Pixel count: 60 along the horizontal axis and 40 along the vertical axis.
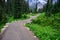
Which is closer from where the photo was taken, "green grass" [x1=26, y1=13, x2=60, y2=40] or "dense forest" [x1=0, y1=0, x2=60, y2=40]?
"green grass" [x1=26, y1=13, x2=60, y2=40]

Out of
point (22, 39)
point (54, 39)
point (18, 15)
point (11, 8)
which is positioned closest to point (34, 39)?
point (22, 39)

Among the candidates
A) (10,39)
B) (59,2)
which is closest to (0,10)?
(10,39)

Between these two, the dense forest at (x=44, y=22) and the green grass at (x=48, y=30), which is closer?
the green grass at (x=48, y=30)

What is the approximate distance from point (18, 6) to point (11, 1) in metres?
14.6

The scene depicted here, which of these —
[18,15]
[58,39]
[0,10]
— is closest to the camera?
[58,39]

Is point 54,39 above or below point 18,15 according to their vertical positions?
above

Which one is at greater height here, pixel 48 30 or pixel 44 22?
pixel 48 30

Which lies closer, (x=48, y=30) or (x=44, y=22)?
(x=48, y=30)

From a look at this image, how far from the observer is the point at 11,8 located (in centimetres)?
7119

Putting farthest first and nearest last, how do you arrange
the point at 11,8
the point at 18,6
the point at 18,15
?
the point at 11,8, the point at 18,6, the point at 18,15

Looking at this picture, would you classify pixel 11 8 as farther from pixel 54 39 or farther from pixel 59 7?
pixel 54 39

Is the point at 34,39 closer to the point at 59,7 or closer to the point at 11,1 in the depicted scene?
the point at 59,7

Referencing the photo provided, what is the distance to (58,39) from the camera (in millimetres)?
13297

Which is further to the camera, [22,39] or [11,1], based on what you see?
[11,1]
